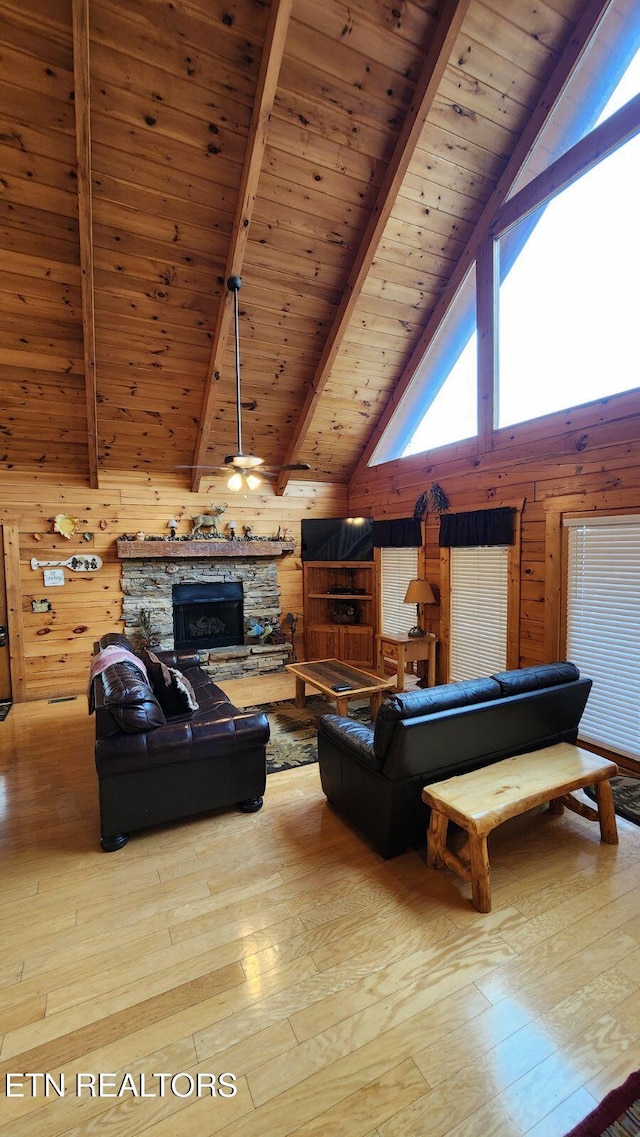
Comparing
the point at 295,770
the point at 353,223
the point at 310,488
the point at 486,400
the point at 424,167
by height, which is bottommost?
the point at 295,770

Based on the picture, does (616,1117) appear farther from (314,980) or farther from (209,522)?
(209,522)

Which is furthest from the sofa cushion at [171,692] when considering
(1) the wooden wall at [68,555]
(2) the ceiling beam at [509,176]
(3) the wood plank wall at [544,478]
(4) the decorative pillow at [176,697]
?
(2) the ceiling beam at [509,176]

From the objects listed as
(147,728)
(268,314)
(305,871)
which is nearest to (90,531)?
(268,314)

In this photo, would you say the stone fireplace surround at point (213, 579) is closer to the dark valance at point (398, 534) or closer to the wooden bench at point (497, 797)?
the dark valance at point (398, 534)

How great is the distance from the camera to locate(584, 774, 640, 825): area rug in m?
2.88

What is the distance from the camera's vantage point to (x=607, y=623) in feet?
11.2

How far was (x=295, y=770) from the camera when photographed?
140 inches

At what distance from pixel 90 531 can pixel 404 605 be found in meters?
4.14

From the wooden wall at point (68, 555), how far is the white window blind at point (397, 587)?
2.55 metres

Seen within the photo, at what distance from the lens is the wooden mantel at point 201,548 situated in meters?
5.63

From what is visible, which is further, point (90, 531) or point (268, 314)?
point (90, 531)

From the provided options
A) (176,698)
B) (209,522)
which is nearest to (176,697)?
(176,698)

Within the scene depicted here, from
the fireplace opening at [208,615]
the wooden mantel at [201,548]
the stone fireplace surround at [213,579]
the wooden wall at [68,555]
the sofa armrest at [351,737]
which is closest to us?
the sofa armrest at [351,737]

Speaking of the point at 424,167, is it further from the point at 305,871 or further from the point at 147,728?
the point at 305,871
